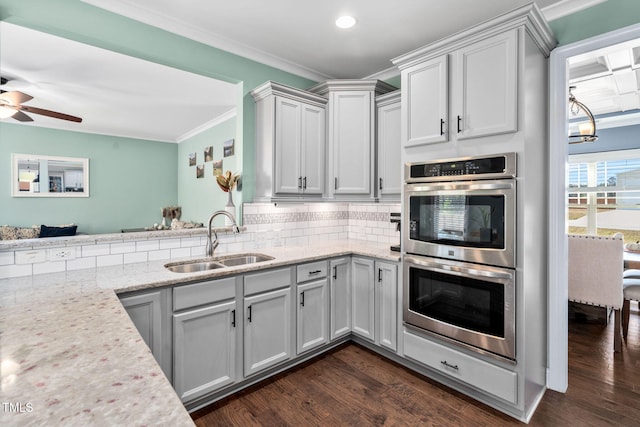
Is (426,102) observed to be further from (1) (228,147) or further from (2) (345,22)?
(1) (228,147)

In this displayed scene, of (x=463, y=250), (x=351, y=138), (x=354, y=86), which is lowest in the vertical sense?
(x=463, y=250)

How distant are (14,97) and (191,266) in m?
2.90

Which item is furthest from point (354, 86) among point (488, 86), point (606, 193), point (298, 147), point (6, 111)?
point (606, 193)

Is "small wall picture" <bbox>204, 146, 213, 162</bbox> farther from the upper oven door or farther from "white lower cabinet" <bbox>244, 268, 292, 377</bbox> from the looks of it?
the upper oven door

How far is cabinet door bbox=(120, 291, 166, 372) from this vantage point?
70.2 inches

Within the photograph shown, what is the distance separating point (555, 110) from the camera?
2.23m

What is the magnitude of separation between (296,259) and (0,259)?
1812 mm

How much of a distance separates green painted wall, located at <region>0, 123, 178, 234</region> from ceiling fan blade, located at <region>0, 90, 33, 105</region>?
3.37 meters

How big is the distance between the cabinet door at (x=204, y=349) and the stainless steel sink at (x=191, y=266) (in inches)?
20.0

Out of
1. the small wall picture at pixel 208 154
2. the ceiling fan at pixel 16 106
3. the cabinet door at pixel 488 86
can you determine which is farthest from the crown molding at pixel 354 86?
the small wall picture at pixel 208 154

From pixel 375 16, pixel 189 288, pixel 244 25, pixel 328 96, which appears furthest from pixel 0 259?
pixel 375 16

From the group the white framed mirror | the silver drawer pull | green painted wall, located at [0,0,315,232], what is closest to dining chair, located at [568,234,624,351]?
the silver drawer pull

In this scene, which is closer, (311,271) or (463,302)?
(463,302)

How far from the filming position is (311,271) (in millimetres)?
2637
